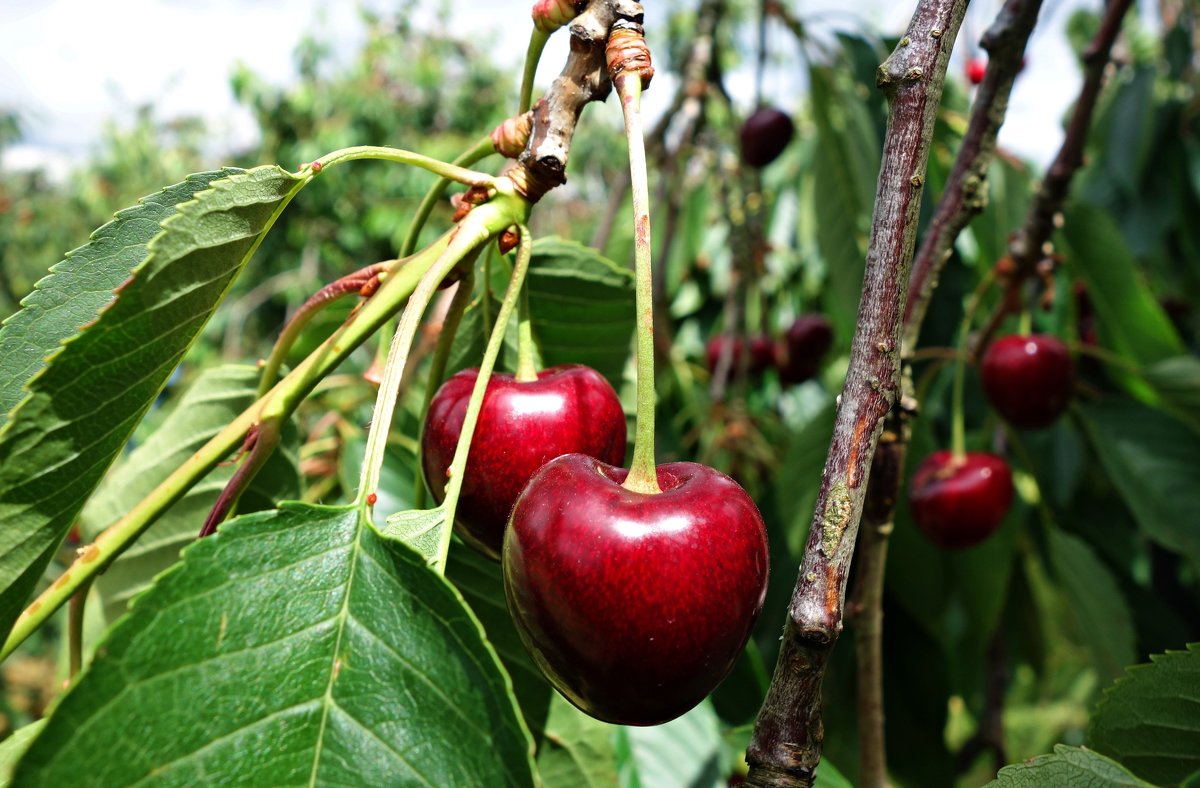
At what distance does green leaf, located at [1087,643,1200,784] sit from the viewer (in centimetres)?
56

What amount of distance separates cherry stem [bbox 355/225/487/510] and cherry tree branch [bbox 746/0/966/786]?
248 mm

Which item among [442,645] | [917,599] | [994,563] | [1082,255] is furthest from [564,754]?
[1082,255]

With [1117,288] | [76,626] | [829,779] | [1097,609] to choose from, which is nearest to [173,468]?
[76,626]

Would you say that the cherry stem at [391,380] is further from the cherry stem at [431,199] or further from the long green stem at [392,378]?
the cherry stem at [431,199]

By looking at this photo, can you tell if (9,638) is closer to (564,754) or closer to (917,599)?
(564,754)

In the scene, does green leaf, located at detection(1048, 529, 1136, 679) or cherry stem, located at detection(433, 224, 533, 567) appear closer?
cherry stem, located at detection(433, 224, 533, 567)

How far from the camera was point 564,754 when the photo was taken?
76 cm

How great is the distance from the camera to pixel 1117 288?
1.57 m

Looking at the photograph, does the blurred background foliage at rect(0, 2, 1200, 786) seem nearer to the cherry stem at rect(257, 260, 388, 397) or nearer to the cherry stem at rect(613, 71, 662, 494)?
the cherry stem at rect(257, 260, 388, 397)

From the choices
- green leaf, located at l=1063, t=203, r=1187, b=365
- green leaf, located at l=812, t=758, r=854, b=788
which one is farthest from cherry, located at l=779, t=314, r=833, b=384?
green leaf, located at l=812, t=758, r=854, b=788

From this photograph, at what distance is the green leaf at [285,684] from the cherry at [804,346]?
176cm

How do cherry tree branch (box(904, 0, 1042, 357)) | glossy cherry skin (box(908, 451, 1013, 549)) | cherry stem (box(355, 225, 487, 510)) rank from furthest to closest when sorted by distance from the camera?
glossy cherry skin (box(908, 451, 1013, 549))
cherry tree branch (box(904, 0, 1042, 357))
cherry stem (box(355, 225, 487, 510))

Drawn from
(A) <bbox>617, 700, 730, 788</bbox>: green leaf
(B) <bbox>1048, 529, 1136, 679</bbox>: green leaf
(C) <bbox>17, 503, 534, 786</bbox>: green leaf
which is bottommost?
(B) <bbox>1048, 529, 1136, 679</bbox>: green leaf

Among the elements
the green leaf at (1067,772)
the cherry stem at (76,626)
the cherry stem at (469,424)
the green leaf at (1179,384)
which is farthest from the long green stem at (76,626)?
the green leaf at (1179,384)
